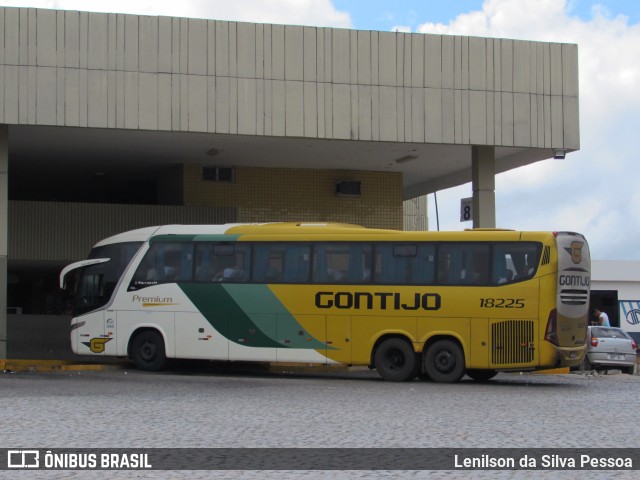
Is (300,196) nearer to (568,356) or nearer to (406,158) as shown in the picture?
(406,158)

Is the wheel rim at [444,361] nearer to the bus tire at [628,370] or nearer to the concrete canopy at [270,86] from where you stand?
the concrete canopy at [270,86]

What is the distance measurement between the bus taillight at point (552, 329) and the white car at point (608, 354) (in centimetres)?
849

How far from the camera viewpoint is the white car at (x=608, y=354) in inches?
1142

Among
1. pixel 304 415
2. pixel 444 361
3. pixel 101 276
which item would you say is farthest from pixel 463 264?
pixel 304 415

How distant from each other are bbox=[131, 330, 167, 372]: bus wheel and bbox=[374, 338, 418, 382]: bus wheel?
494 centimetres

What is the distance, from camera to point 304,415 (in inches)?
545

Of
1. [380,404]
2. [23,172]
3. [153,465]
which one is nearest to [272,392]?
[380,404]

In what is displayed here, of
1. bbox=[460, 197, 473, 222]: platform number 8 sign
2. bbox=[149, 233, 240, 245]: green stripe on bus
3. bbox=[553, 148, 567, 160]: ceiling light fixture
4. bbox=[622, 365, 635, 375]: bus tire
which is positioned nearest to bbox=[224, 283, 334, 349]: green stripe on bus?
bbox=[149, 233, 240, 245]: green stripe on bus

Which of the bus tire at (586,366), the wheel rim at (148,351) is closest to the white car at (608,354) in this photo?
the bus tire at (586,366)

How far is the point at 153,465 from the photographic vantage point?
30.7 feet

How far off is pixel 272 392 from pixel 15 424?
20.8 feet

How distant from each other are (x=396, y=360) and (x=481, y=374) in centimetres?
212

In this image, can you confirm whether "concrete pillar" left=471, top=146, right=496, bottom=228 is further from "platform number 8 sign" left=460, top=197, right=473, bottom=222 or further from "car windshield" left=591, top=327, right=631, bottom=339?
"car windshield" left=591, top=327, right=631, bottom=339

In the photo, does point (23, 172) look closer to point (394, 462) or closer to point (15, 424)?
point (15, 424)
